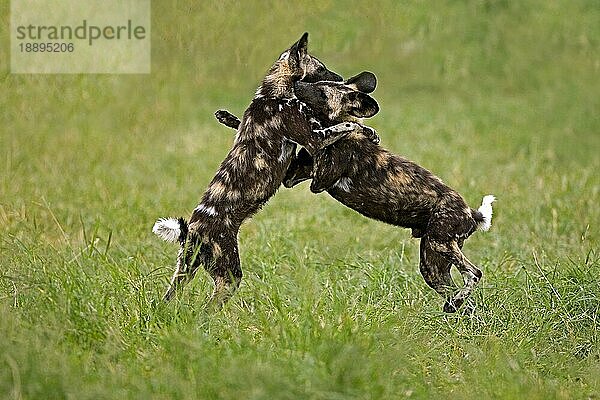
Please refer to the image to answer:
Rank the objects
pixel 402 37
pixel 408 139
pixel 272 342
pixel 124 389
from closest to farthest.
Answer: pixel 124 389 < pixel 272 342 < pixel 408 139 < pixel 402 37

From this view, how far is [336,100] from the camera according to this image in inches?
243

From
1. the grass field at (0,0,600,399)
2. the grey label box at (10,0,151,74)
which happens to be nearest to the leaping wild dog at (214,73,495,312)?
the grass field at (0,0,600,399)

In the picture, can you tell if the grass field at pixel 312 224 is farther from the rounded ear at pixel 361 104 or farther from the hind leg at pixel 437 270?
the rounded ear at pixel 361 104

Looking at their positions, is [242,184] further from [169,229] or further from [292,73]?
[292,73]

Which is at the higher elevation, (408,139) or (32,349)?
(408,139)

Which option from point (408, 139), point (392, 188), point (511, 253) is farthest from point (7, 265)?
point (408, 139)

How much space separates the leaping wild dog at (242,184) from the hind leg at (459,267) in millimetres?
878

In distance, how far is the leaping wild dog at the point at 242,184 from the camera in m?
5.82

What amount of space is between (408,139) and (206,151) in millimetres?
2503

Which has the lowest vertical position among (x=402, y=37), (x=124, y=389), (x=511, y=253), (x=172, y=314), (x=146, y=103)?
(x=124, y=389)

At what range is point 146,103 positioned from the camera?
12656mm

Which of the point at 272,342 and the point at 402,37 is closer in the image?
the point at 272,342

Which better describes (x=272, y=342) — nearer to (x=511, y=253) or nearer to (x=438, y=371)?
(x=438, y=371)

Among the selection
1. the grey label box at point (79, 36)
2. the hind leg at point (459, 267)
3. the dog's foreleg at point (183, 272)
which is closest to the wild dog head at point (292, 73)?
the dog's foreleg at point (183, 272)
